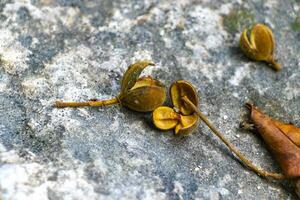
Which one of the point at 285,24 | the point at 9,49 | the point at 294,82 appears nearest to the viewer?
the point at 9,49

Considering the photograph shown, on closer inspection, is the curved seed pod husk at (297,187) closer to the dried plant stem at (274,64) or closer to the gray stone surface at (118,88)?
the gray stone surface at (118,88)

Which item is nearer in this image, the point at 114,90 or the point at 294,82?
the point at 114,90

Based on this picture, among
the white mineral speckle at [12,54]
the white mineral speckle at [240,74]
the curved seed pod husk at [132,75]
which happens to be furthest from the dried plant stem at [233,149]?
the white mineral speckle at [12,54]

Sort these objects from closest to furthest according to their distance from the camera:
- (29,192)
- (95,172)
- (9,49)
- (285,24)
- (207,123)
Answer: (29,192) → (95,172) → (207,123) → (9,49) → (285,24)

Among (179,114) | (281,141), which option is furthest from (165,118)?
(281,141)

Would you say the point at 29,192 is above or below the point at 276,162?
above

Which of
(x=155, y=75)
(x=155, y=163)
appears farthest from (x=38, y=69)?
(x=155, y=163)

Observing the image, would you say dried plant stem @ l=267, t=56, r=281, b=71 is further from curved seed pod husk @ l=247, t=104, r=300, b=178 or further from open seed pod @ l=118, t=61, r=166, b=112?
open seed pod @ l=118, t=61, r=166, b=112

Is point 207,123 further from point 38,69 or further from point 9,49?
point 9,49

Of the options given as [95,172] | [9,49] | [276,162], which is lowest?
[276,162]
